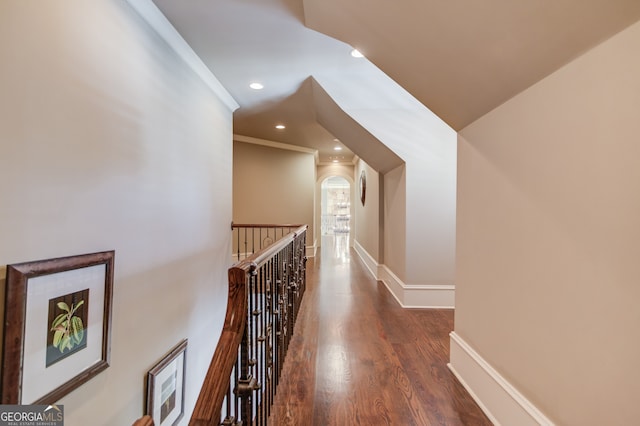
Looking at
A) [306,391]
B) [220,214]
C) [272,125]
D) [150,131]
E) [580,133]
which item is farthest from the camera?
[272,125]

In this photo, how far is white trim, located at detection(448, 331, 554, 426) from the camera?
1313 millimetres

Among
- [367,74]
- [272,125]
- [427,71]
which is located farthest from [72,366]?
[272,125]

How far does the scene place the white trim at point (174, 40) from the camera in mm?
2002

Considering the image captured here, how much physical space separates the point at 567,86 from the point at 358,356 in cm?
214

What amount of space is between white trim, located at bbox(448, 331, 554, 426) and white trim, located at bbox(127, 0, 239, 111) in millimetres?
3178

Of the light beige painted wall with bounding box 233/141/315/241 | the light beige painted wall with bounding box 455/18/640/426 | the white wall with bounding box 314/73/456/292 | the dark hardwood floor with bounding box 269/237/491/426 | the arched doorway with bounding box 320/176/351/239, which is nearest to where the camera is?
the light beige painted wall with bounding box 455/18/640/426

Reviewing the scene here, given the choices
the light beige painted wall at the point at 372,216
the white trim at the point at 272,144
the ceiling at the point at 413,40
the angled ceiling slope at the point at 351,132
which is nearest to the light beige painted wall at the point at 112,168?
the ceiling at the point at 413,40

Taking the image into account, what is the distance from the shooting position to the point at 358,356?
2326 mm

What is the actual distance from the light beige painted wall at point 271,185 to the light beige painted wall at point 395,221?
2766mm

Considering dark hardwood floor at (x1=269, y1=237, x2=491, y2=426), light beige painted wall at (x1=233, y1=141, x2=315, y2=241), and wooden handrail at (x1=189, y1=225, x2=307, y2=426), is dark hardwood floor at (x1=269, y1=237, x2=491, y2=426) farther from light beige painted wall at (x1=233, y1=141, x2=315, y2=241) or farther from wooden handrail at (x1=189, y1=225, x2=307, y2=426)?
light beige painted wall at (x1=233, y1=141, x2=315, y2=241)

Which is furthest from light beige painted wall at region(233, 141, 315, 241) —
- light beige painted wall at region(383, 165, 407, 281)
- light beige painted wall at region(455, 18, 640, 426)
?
light beige painted wall at region(455, 18, 640, 426)

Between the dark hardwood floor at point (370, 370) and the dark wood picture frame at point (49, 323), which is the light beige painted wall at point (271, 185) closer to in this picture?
the dark hardwood floor at point (370, 370)

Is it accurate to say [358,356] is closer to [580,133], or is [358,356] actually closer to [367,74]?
[580,133]

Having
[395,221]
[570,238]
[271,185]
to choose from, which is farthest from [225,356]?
[271,185]
